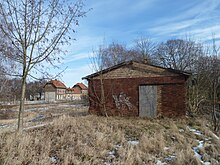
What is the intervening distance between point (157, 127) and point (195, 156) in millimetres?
4583

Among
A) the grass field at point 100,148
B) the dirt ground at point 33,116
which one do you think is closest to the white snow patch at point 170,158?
the grass field at point 100,148

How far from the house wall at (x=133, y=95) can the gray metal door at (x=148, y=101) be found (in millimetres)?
234

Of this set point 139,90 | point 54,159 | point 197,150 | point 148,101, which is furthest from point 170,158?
point 139,90

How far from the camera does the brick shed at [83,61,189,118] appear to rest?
15.4m

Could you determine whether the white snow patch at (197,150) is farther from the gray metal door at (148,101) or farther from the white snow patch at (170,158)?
A: the gray metal door at (148,101)

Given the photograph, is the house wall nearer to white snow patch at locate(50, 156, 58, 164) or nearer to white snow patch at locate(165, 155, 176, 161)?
white snow patch at locate(165, 155, 176, 161)

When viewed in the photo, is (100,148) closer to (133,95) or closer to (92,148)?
(92,148)

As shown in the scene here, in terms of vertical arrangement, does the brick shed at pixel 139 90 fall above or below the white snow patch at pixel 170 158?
above

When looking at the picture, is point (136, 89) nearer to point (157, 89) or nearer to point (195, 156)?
point (157, 89)

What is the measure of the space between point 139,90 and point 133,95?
590 millimetres

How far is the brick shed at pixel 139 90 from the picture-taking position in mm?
15398

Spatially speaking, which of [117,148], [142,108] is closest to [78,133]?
[117,148]

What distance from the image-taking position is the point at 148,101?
52.4 feet

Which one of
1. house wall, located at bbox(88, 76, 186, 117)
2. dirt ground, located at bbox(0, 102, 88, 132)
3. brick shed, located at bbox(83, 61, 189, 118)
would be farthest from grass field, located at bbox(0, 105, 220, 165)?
brick shed, located at bbox(83, 61, 189, 118)
